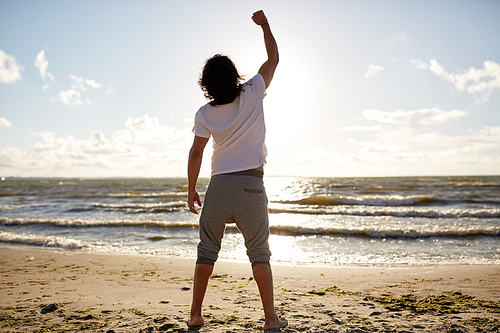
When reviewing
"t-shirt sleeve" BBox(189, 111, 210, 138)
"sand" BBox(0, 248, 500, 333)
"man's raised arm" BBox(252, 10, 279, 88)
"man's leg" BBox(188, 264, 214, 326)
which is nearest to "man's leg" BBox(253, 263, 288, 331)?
"sand" BBox(0, 248, 500, 333)

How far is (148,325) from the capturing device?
2.52 m

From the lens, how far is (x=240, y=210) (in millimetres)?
2223

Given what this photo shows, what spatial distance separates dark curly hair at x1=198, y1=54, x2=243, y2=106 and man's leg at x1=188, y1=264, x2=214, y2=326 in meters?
1.17

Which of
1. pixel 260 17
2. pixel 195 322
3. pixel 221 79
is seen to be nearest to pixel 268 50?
pixel 260 17

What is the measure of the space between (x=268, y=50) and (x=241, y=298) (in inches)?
94.6

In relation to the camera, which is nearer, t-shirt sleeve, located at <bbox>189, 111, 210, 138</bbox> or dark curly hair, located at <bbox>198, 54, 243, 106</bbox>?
dark curly hair, located at <bbox>198, 54, 243, 106</bbox>

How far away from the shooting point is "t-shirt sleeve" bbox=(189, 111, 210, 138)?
7.54 feet

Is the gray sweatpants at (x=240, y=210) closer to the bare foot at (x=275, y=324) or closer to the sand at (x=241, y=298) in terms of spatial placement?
the bare foot at (x=275, y=324)

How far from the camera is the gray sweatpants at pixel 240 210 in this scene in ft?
7.28

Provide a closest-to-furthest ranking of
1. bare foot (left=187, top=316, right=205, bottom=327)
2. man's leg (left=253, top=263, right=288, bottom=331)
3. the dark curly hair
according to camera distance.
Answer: the dark curly hair < man's leg (left=253, top=263, right=288, bottom=331) < bare foot (left=187, top=316, right=205, bottom=327)

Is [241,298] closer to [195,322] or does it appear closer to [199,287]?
[195,322]

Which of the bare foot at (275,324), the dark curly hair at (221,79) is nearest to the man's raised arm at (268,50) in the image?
the dark curly hair at (221,79)

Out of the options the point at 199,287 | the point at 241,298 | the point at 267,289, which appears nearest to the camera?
the point at 267,289

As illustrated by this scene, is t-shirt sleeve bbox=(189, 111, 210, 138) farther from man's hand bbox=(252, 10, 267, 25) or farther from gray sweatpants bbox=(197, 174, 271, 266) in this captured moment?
man's hand bbox=(252, 10, 267, 25)
